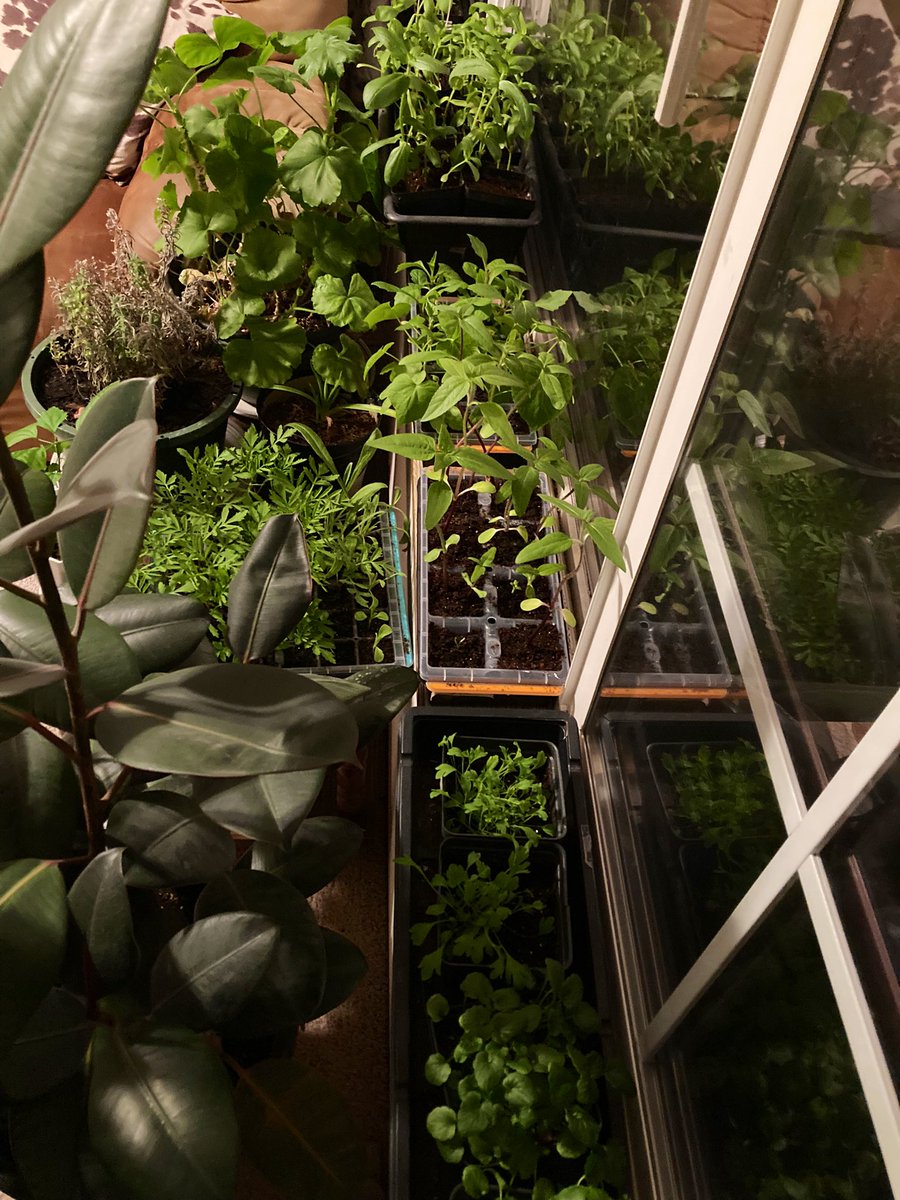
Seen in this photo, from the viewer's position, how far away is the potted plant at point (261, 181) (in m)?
1.63

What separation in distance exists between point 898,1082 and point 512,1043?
52cm

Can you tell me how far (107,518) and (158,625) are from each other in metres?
0.23

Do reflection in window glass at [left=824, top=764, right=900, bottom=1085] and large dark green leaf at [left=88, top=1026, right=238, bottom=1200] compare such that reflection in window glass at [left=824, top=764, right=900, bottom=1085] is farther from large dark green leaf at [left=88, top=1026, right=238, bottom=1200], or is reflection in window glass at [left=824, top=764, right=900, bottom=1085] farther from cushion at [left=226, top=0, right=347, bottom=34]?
cushion at [left=226, top=0, right=347, bottom=34]

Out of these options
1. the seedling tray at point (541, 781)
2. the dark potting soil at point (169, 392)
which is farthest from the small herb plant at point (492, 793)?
the dark potting soil at point (169, 392)

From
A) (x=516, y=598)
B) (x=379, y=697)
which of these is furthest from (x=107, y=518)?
(x=516, y=598)

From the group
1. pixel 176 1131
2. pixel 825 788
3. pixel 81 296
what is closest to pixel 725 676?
pixel 825 788

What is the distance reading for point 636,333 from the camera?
4.13 feet

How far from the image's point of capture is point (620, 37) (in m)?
1.46

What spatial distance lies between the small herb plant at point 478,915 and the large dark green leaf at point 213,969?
16.5 inches

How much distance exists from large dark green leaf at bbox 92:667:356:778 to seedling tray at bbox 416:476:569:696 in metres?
0.75

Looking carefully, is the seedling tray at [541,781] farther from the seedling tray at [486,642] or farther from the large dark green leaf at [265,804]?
the large dark green leaf at [265,804]

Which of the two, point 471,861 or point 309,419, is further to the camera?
point 309,419

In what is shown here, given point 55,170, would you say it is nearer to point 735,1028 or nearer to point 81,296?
point 735,1028

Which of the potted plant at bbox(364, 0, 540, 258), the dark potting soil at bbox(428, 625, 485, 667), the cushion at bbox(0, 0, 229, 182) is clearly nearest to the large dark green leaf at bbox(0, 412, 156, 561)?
the dark potting soil at bbox(428, 625, 485, 667)
